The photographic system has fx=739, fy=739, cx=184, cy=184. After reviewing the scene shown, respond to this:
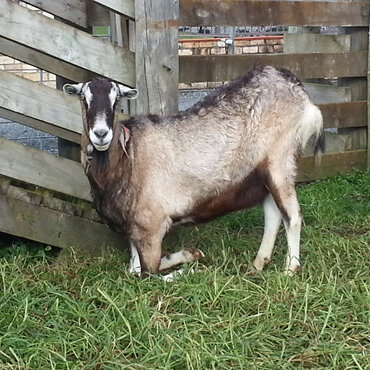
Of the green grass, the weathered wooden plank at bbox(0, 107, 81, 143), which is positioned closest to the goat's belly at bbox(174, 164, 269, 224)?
the green grass

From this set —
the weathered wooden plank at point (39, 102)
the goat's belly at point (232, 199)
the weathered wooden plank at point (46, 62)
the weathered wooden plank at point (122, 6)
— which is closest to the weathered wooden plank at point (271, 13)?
the weathered wooden plank at point (46, 62)

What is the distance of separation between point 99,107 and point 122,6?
101 centimetres

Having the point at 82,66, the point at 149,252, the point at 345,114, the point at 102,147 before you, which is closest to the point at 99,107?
the point at 102,147

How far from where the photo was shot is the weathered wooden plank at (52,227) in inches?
213

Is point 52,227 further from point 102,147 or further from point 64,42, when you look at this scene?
point 64,42

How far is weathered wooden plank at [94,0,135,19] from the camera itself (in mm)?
5293

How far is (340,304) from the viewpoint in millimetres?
4426

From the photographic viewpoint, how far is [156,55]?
18.2ft

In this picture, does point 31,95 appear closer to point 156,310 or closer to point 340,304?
point 156,310

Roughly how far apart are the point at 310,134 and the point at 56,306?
7.70 ft

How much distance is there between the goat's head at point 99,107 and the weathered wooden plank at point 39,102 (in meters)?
0.40

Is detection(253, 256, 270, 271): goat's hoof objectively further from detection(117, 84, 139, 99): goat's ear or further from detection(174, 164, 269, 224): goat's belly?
detection(117, 84, 139, 99): goat's ear

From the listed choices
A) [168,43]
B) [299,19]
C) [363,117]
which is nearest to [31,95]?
[168,43]

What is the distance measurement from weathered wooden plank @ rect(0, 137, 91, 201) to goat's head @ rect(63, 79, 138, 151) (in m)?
0.69
